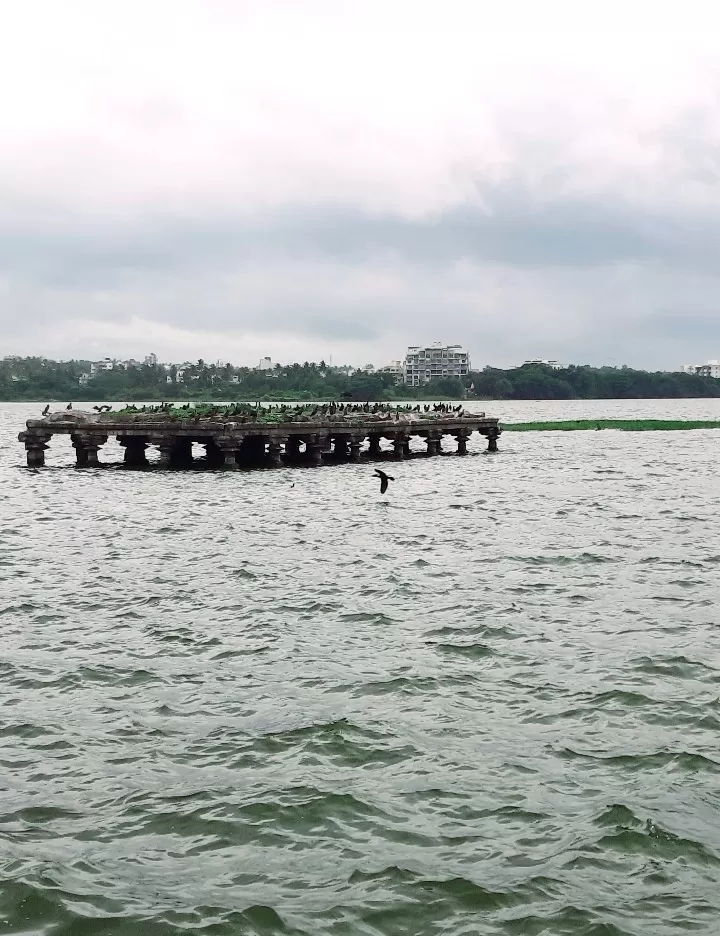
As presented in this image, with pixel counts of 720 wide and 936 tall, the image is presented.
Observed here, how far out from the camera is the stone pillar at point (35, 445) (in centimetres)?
4816

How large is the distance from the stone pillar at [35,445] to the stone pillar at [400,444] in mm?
19266

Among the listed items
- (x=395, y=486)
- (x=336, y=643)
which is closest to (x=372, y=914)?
(x=336, y=643)

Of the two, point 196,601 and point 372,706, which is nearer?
point 372,706

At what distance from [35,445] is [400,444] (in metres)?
20.3

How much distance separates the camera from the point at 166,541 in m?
24.1

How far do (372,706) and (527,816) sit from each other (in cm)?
311

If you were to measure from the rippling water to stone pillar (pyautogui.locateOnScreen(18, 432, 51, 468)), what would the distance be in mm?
27331

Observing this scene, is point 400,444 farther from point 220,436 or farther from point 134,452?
point 134,452

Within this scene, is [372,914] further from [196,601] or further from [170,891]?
[196,601]

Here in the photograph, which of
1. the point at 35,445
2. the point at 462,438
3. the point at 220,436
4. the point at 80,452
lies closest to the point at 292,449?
the point at 220,436

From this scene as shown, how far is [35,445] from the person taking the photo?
48.7m

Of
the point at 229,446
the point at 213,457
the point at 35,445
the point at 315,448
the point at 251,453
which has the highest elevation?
the point at 35,445

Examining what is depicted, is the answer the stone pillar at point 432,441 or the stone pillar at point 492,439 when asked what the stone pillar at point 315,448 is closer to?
the stone pillar at point 432,441

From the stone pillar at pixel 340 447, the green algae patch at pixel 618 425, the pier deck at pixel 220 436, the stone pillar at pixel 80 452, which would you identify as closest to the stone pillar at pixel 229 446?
the pier deck at pixel 220 436
